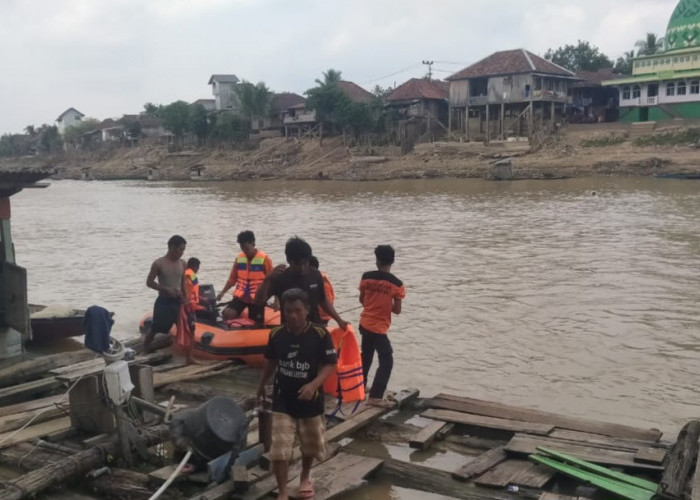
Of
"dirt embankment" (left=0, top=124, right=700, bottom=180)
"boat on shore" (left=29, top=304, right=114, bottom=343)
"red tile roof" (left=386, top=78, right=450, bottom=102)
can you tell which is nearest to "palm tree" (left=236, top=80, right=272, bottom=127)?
"dirt embankment" (left=0, top=124, right=700, bottom=180)

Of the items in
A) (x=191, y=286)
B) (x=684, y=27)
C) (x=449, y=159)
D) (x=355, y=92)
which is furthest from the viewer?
(x=355, y=92)

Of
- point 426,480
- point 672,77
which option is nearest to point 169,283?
point 426,480

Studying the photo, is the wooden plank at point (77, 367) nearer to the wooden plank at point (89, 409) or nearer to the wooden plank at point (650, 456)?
the wooden plank at point (89, 409)

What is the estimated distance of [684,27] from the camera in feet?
155

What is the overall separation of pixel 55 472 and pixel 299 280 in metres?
2.35

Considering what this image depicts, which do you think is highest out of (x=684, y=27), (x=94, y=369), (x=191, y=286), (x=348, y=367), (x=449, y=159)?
(x=684, y=27)

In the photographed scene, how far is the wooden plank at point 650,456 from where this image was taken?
5125 mm

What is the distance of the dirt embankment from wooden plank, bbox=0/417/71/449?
127 feet

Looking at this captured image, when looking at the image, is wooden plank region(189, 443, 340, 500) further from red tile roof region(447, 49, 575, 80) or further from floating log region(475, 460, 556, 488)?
red tile roof region(447, 49, 575, 80)

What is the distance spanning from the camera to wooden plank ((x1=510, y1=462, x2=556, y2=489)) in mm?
5008

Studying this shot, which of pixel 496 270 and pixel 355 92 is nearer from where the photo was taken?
pixel 496 270

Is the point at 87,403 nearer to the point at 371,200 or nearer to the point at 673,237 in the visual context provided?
the point at 673,237

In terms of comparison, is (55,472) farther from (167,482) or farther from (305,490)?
(305,490)

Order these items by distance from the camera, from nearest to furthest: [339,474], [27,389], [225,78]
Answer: [339,474], [27,389], [225,78]
